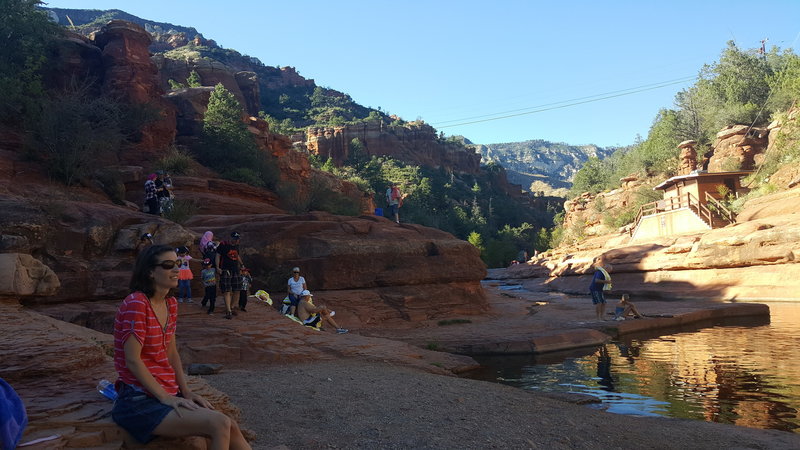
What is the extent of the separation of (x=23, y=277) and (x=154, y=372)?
629 cm

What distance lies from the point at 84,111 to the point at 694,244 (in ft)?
95.1

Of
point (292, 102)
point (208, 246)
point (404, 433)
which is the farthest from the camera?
point (292, 102)

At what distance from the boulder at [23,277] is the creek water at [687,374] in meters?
7.45

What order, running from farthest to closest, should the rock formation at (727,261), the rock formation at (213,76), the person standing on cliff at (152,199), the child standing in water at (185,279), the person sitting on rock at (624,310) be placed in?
the rock formation at (213,76)
the rock formation at (727,261)
the person standing on cliff at (152,199)
the person sitting on rock at (624,310)
the child standing in water at (185,279)

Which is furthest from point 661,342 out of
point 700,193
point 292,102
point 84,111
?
point 292,102

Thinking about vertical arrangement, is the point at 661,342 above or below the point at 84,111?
below

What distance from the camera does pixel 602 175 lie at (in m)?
77.6

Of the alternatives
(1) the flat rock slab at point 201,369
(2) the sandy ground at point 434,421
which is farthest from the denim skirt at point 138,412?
(1) the flat rock slab at point 201,369

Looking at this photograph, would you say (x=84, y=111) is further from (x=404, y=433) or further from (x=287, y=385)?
(x=404, y=433)

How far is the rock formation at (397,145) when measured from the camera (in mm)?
93938

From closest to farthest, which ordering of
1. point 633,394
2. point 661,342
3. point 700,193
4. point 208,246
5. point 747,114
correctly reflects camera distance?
1. point 633,394
2. point 208,246
3. point 661,342
4. point 700,193
5. point 747,114

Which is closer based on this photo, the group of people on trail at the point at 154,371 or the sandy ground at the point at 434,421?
the group of people on trail at the point at 154,371

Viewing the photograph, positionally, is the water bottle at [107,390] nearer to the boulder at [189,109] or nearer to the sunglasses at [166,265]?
the sunglasses at [166,265]

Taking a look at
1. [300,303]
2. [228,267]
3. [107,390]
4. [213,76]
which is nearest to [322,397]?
[107,390]
